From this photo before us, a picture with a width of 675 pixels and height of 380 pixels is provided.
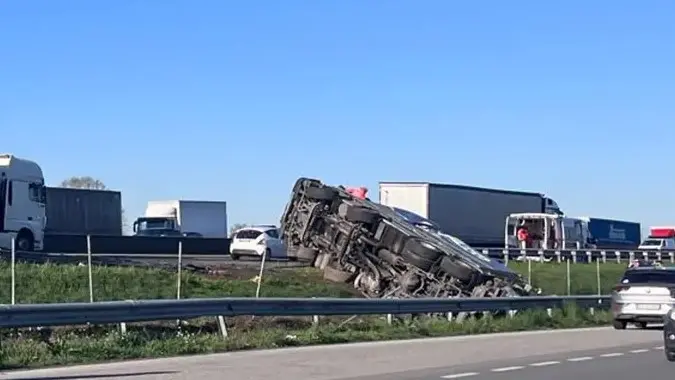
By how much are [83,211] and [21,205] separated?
1792cm

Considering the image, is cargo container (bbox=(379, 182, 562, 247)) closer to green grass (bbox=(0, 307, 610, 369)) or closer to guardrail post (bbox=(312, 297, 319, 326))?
green grass (bbox=(0, 307, 610, 369))

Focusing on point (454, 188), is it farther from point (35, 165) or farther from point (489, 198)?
point (35, 165)

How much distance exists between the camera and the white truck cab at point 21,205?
41.4m

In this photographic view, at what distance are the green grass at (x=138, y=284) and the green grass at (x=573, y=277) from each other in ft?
27.6

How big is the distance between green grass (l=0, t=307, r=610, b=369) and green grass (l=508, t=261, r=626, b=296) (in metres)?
11.1

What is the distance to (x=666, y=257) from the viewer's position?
6631cm

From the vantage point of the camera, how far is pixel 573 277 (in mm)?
45781

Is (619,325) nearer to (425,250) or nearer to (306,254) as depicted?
(425,250)

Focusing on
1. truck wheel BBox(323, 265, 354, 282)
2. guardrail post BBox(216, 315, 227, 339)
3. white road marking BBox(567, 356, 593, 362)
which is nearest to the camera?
white road marking BBox(567, 356, 593, 362)

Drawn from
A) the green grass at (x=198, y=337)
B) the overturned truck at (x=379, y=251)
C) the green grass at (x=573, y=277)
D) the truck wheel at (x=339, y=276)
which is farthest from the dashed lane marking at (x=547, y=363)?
the green grass at (x=573, y=277)

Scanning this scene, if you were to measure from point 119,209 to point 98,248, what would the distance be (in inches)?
492

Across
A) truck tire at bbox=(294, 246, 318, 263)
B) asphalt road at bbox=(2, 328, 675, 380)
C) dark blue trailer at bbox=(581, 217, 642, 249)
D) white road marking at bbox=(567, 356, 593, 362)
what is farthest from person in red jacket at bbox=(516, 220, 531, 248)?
white road marking at bbox=(567, 356, 593, 362)

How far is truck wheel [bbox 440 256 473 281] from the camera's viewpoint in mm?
29922

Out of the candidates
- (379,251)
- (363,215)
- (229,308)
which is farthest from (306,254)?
(229,308)
